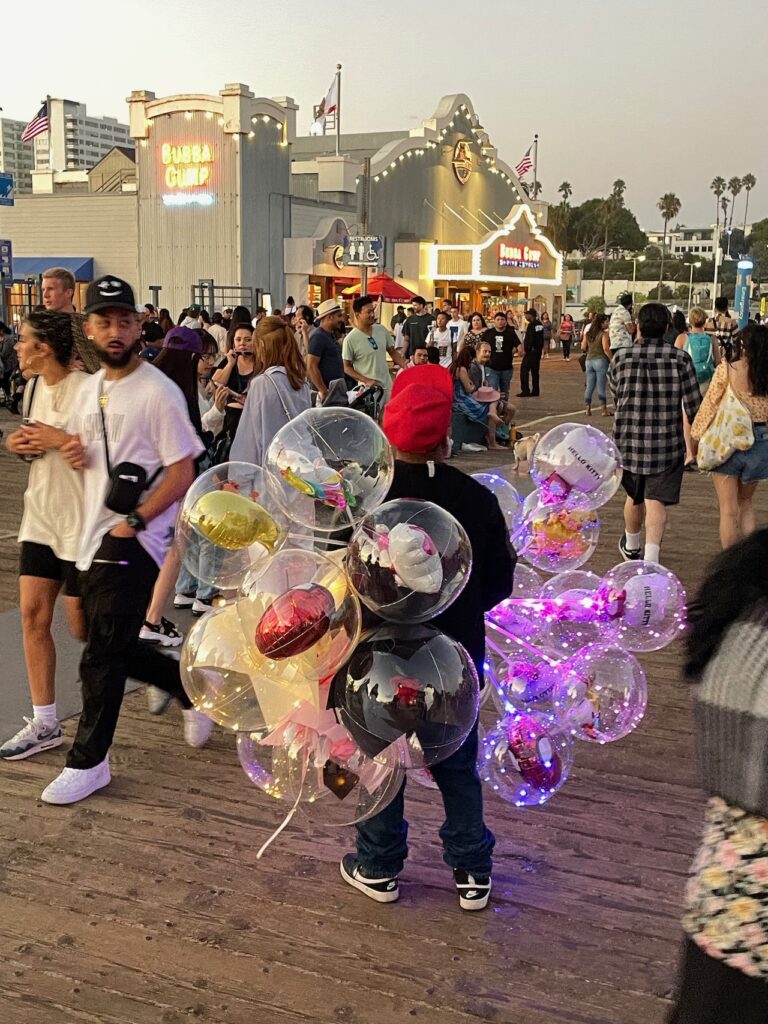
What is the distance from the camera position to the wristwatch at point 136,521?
12.5 feet

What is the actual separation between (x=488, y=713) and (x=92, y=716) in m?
1.75

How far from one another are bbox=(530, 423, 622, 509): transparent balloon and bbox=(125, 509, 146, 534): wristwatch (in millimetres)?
1636

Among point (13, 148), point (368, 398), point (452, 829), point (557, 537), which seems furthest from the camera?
point (13, 148)

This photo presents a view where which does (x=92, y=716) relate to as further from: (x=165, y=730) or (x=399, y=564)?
(x=399, y=564)

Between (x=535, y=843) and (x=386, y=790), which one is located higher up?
(x=386, y=790)

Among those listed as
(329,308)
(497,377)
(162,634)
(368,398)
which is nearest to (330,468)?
(162,634)

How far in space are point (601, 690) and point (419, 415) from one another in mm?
1372

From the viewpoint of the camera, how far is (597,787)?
416 cm

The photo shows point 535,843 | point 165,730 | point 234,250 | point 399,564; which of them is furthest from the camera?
point 234,250

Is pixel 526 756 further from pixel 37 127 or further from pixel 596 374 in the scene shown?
pixel 37 127

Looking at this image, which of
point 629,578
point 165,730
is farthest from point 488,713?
point 165,730

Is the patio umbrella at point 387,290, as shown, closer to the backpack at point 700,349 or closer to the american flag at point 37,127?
the american flag at point 37,127

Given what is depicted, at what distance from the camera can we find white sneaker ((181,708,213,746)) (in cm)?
442

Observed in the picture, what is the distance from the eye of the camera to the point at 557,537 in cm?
431
